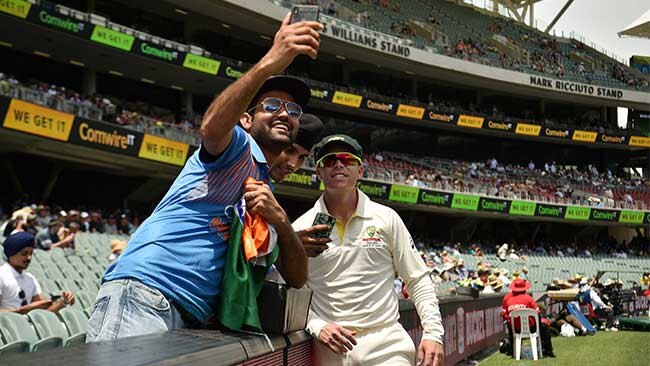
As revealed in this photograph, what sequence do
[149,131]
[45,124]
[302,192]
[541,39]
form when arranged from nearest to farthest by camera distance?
[45,124]
[149,131]
[302,192]
[541,39]

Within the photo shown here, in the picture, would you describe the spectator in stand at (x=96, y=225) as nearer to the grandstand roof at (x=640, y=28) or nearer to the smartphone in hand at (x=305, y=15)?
the smartphone in hand at (x=305, y=15)

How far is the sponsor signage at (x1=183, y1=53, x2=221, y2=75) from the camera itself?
1072 inches

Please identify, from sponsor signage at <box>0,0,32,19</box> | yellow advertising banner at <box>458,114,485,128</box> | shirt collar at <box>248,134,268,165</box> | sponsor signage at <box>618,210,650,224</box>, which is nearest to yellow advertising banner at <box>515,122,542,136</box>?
yellow advertising banner at <box>458,114,485,128</box>

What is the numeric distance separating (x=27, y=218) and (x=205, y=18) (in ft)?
72.8

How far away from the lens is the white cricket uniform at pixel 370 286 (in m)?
3.35

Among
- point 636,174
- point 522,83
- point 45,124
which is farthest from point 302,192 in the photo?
point 636,174

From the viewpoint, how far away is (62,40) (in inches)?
951

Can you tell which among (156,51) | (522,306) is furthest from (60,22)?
(522,306)

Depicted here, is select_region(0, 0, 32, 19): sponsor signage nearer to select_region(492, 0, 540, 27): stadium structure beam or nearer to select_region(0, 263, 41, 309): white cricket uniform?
select_region(0, 263, 41, 309): white cricket uniform

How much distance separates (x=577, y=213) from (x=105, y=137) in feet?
99.7

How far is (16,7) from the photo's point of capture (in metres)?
20.2

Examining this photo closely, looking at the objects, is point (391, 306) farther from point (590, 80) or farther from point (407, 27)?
point (590, 80)

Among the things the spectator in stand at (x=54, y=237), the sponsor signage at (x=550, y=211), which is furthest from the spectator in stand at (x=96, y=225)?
the sponsor signage at (x=550, y=211)

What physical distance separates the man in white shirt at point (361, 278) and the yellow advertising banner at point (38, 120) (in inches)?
631
